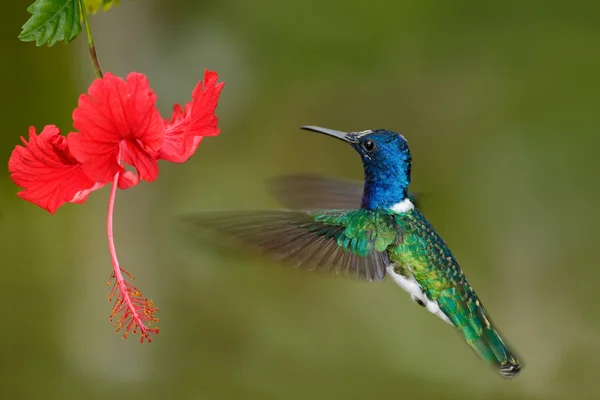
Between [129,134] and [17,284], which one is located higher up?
[129,134]

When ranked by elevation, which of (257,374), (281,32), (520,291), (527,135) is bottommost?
(257,374)

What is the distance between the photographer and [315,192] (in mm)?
1386

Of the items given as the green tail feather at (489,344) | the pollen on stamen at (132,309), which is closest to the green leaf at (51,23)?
the pollen on stamen at (132,309)

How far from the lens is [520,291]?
3.05 meters

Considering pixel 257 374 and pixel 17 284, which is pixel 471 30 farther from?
pixel 17 284

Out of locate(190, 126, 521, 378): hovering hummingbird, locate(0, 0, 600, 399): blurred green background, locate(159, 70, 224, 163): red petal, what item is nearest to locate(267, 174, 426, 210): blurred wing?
locate(190, 126, 521, 378): hovering hummingbird

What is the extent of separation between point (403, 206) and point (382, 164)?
0.33 ft

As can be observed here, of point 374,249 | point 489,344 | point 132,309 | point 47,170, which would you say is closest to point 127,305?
point 132,309

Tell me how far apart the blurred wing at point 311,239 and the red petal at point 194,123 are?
0.13 metres

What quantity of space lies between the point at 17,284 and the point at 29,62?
88cm

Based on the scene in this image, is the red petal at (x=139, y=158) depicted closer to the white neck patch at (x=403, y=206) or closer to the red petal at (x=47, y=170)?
the red petal at (x=47, y=170)

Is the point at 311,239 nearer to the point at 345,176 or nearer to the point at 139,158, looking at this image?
the point at 139,158

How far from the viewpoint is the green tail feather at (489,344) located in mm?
1268

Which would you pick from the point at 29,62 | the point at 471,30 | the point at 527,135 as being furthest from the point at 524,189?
the point at 29,62
